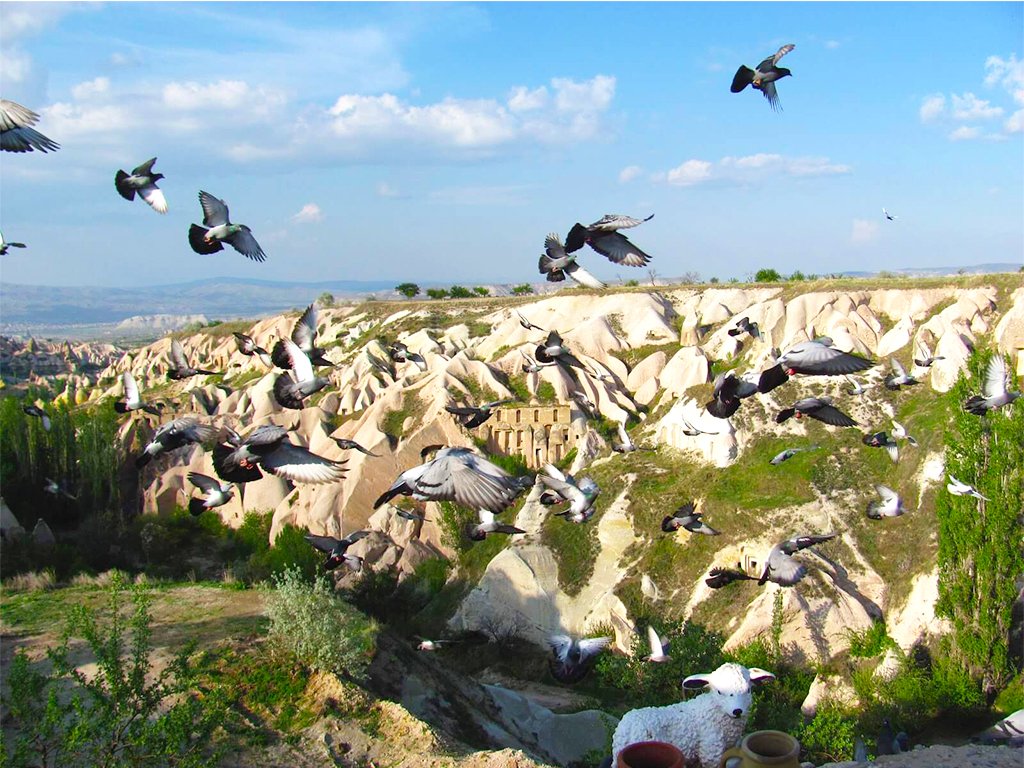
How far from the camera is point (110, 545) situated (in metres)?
29.3

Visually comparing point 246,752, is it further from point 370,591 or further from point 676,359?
point 676,359

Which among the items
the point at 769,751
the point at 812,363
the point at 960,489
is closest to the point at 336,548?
the point at 812,363

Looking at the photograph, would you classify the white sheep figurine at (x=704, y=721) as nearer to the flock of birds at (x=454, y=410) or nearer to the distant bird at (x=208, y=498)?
the flock of birds at (x=454, y=410)

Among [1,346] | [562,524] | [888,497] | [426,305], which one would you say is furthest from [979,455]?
[1,346]

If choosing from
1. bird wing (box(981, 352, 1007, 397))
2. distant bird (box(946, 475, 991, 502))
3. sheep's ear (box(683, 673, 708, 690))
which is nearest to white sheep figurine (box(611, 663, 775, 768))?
sheep's ear (box(683, 673, 708, 690))

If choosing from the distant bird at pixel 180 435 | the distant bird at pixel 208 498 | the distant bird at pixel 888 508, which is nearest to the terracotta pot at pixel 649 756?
the distant bird at pixel 208 498

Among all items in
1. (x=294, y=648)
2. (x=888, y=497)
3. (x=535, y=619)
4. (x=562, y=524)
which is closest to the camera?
(x=294, y=648)

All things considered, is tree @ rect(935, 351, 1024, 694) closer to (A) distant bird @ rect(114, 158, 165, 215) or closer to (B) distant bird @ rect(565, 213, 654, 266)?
(B) distant bird @ rect(565, 213, 654, 266)

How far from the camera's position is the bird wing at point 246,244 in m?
10.0

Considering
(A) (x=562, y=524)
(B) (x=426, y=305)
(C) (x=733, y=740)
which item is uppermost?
(B) (x=426, y=305)

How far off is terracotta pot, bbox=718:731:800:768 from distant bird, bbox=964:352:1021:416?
8977mm

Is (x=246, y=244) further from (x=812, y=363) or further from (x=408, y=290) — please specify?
(x=408, y=290)

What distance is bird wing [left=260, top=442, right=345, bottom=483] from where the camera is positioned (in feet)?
28.5

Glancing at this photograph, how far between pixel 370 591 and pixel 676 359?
16.9m
